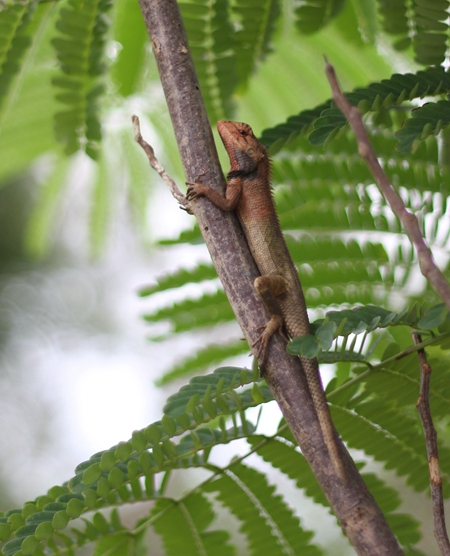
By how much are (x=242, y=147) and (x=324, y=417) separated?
1.59 meters

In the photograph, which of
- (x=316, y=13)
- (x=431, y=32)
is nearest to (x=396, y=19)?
(x=431, y=32)

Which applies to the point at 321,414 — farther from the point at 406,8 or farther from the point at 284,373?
the point at 406,8

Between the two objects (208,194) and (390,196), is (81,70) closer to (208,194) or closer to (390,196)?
(208,194)

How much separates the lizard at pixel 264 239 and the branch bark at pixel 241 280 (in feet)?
0.10

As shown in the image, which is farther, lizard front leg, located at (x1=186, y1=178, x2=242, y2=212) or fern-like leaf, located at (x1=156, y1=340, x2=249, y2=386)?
fern-like leaf, located at (x1=156, y1=340, x2=249, y2=386)

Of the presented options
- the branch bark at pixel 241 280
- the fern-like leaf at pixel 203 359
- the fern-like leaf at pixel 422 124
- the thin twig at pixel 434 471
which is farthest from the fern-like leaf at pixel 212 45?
the thin twig at pixel 434 471

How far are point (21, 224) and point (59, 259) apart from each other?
3.20 feet

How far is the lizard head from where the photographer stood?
2.46m

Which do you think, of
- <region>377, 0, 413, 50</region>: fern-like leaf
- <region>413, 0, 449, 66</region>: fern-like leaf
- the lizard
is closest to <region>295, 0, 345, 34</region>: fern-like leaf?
<region>377, 0, 413, 50</region>: fern-like leaf

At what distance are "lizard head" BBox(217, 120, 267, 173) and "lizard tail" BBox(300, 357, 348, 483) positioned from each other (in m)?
1.29

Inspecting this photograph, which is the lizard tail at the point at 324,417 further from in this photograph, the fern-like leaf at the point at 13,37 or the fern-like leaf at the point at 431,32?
the fern-like leaf at the point at 13,37

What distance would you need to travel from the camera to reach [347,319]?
51.9 inches

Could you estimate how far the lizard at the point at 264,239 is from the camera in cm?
129

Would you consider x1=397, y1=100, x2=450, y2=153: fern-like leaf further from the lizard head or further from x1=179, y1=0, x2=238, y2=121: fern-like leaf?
the lizard head
